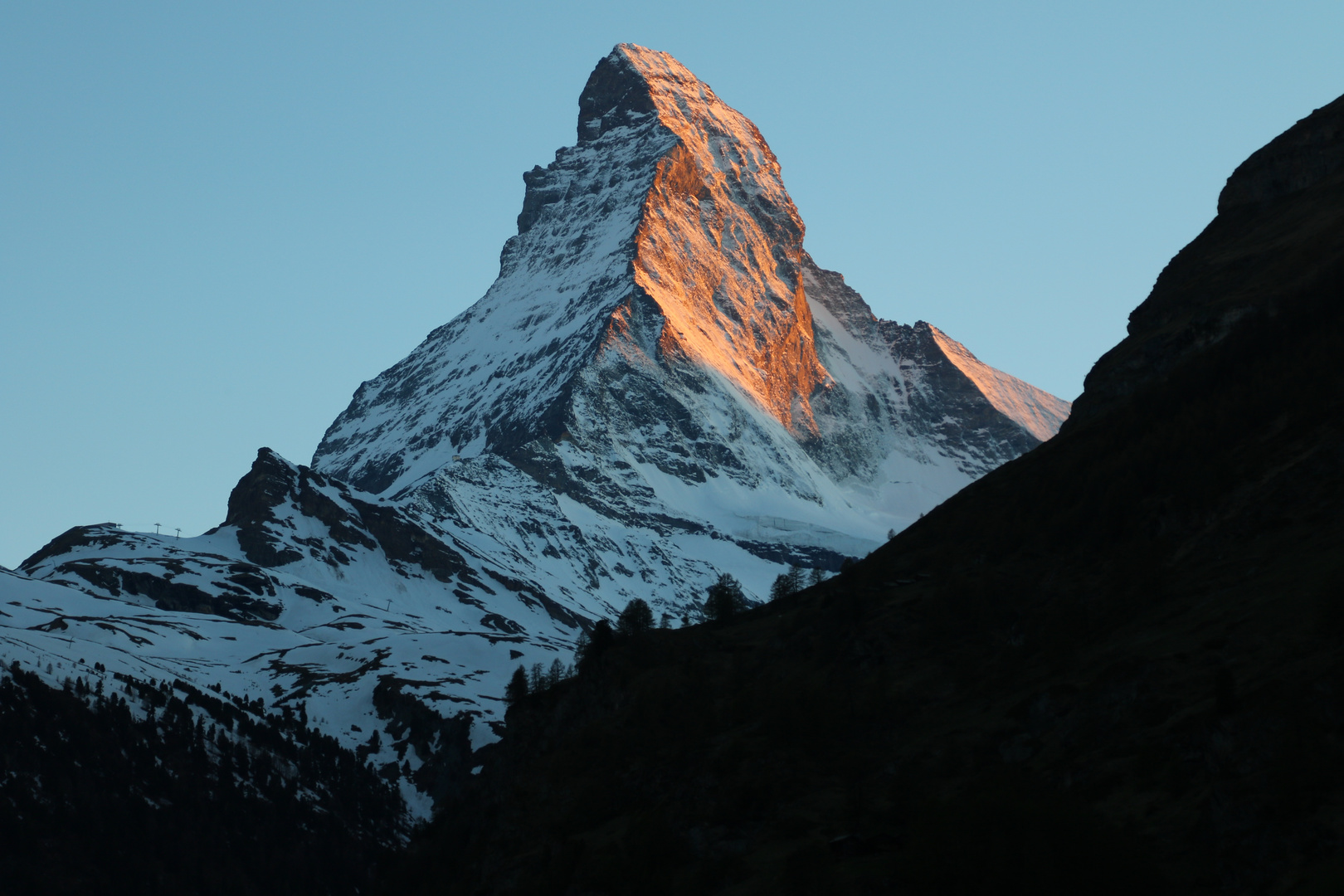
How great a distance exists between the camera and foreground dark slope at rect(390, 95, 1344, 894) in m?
69.8

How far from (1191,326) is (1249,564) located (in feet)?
198

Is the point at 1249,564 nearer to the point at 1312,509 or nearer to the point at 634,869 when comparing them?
the point at 1312,509

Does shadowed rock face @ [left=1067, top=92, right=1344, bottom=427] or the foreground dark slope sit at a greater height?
shadowed rock face @ [left=1067, top=92, right=1344, bottom=427]

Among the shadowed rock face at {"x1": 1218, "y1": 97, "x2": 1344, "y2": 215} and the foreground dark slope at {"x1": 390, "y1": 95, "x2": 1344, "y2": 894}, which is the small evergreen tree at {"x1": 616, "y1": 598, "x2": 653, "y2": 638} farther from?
the shadowed rock face at {"x1": 1218, "y1": 97, "x2": 1344, "y2": 215}

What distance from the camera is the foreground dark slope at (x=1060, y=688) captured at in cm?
6975

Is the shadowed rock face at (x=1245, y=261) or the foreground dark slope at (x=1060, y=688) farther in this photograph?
the shadowed rock face at (x=1245, y=261)

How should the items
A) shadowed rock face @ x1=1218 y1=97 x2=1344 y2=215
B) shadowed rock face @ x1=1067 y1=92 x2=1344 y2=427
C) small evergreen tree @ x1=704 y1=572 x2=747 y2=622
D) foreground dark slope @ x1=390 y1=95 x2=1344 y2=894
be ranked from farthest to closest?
1. shadowed rock face @ x1=1218 y1=97 x2=1344 y2=215
2. small evergreen tree @ x1=704 y1=572 x2=747 y2=622
3. shadowed rock face @ x1=1067 y1=92 x2=1344 y2=427
4. foreground dark slope @ x1=390 y1=95 x2=1344 y2=894

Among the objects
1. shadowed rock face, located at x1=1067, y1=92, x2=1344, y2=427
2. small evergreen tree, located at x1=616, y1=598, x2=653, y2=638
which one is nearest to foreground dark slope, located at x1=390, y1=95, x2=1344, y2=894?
shadowed rock face, located at x1=1067, y1=92, x2=1344, y2=427

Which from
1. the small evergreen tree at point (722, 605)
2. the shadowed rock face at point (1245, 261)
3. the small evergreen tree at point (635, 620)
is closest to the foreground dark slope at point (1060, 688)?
the shadowed rock face at point (1245, 261)

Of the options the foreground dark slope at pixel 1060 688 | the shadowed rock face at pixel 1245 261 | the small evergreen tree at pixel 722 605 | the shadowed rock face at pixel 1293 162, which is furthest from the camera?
the shadowed rock face at pixel 1293 162

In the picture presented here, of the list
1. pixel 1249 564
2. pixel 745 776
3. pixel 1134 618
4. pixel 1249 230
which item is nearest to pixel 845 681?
pixel 745 776

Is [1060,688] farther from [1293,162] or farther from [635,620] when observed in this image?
[1293,162]

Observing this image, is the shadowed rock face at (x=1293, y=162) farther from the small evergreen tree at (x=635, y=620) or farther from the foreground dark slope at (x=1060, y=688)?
the small evergreen tree at (x=635, y=620)

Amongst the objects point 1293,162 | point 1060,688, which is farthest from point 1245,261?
point 1060,688
